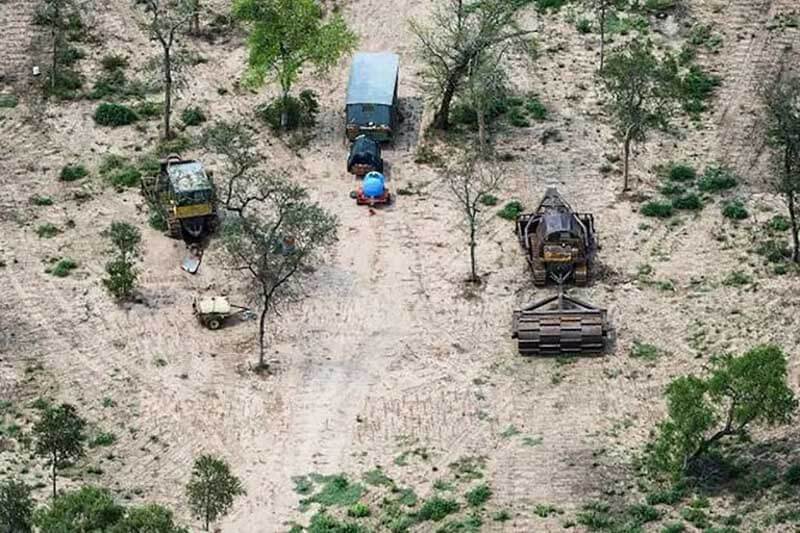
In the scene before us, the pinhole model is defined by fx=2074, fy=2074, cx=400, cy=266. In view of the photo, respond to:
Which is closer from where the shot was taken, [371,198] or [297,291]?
[297,291]

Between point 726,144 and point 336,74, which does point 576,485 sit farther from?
point 336,74

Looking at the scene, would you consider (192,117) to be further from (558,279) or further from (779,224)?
(779,224)

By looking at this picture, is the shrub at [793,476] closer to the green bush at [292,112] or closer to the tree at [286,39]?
the tree at [286,39]

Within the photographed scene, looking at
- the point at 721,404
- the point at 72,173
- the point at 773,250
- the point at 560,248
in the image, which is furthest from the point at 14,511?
the point at 773,250

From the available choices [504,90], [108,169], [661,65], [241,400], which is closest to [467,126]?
[504,90]

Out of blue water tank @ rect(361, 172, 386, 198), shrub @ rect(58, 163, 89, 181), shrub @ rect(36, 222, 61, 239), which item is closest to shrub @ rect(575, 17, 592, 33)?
blue water tank @ rect(361, 172, 386, 198)

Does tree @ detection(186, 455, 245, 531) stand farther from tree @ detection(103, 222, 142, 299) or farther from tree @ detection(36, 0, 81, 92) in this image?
tree @ detection(36, 0, 81, 92)

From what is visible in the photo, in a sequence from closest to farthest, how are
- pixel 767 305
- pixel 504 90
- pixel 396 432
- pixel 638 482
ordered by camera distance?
pixel 638 482 → pixel 396 432 → pixel 767 305 → pixel 504 90
